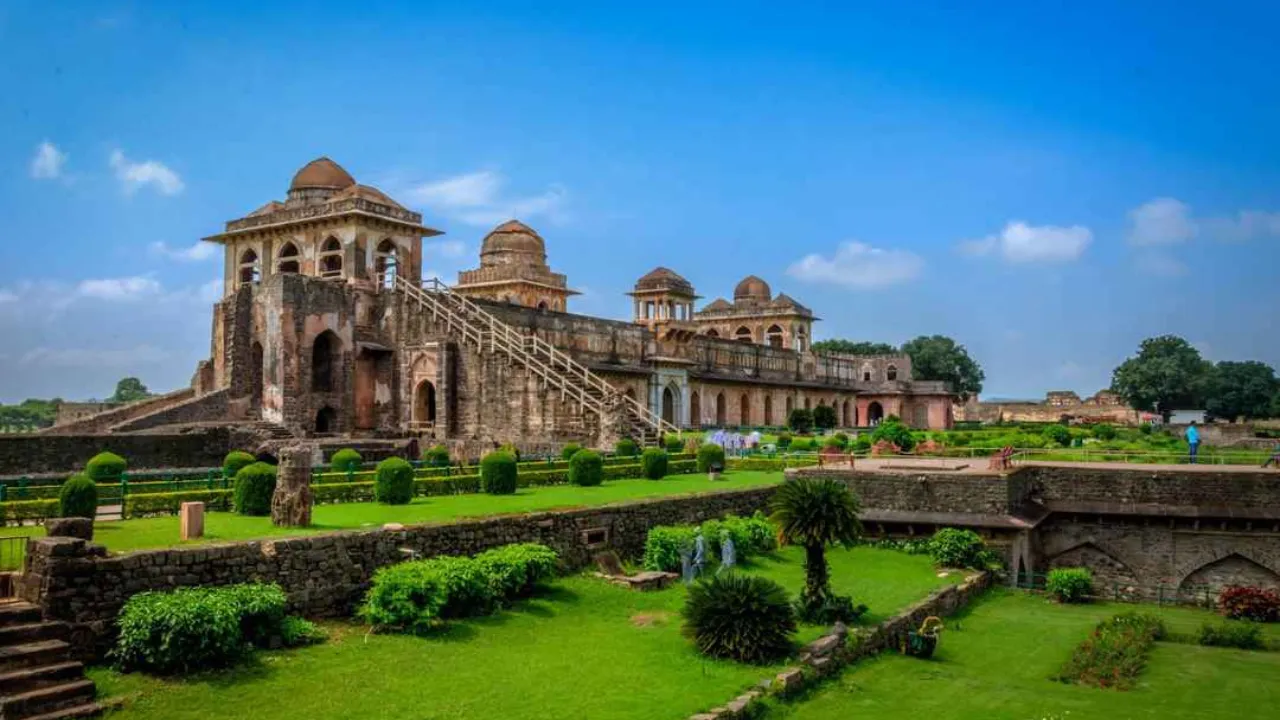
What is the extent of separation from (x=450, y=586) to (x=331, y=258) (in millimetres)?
33736

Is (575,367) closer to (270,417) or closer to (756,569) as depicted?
(270,417)

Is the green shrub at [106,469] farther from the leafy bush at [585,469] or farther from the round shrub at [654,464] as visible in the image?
the round shrub at [654,464]

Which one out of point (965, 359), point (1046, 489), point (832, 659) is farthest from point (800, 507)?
point (965, 359)

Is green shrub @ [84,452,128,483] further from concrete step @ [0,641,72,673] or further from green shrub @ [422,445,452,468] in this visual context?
concrete step @ [0,641,72,673]

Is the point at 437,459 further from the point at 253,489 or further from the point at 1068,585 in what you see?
the point at 1068,585

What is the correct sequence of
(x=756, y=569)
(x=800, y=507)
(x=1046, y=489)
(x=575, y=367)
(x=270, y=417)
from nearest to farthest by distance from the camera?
(x=800, y=507), (x=756, y=569), (x=1046, y=489), (x=270, y=417), (x=575, y=367)

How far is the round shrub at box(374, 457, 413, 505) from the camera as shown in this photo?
18.4 meters

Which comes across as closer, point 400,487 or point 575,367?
point 400,487

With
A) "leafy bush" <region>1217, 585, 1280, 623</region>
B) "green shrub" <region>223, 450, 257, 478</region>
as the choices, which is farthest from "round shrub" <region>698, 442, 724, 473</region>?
"leafy bush" <region>1217, 585, 1280, 623</region>

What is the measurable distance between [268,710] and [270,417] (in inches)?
1115

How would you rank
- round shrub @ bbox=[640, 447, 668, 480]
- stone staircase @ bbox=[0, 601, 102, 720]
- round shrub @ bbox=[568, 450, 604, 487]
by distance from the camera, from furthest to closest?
round shrub @ bbox=[640, 447, 668, 480]
round shrub @ bbox=[568, 450, 604, 487]
stone staircase @ bbox=[0, 601, 102, 720]

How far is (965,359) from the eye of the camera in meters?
105

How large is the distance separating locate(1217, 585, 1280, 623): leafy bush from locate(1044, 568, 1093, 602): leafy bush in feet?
9.30

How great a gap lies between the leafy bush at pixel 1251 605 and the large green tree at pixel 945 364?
7912 centimetres
